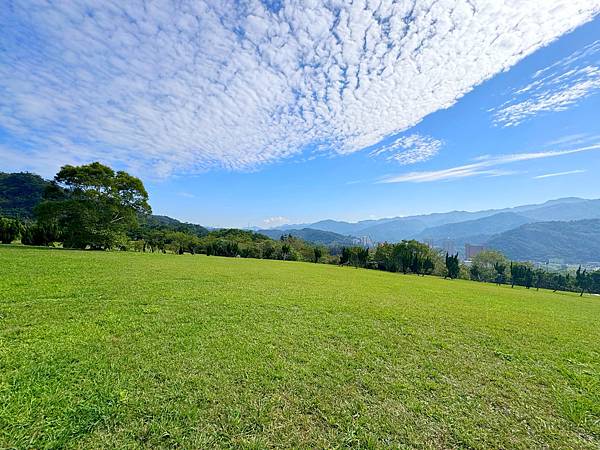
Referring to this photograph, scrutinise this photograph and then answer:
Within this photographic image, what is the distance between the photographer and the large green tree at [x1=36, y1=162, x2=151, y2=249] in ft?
82.9

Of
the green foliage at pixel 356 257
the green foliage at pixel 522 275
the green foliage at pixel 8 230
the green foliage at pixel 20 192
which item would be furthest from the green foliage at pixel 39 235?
the green foliage at pixel 522 275

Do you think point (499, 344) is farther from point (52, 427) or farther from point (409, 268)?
point (409, 268)

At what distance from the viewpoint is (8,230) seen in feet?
91.9

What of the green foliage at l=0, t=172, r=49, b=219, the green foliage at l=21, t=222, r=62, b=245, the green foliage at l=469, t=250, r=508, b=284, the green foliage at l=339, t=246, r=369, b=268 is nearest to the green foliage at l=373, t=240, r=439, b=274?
the green foliage at l=339, t=246, r=369, b=268

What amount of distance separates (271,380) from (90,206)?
99.5 feet

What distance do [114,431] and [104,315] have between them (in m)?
4.48

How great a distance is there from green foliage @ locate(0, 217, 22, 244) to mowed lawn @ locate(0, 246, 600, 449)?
2921cm

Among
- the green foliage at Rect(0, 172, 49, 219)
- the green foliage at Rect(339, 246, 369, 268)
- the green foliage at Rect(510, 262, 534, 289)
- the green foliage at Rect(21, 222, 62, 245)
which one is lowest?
the green foliage at Rect(510, 262, 534, 289)

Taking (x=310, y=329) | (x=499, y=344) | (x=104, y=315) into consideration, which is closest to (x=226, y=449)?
(x=310, y=329)

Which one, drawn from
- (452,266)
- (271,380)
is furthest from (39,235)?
(452,266)

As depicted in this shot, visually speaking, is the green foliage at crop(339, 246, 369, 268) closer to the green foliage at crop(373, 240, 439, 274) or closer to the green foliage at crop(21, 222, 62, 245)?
the green foliage at crop(373, 240, 439, 274)

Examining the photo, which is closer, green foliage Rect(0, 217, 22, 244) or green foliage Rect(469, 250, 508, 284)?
green foliage Rect(0, 217, 22, 244)

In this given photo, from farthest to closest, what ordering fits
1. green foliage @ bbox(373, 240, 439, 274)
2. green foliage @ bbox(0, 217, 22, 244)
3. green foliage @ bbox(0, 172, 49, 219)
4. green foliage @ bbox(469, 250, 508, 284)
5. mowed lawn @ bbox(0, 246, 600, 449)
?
green foliage @ bbox(469, 250, 508, 284)
green foliage @ bbox(0, 172, 49, 219)
green foliage @ bbox(373, 240, 439, 274)
green foliage @ bbox(0, 217, 22, 244)
mowed lawn @ bbox(0, 246, 600, 449)

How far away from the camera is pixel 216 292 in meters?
10.4
